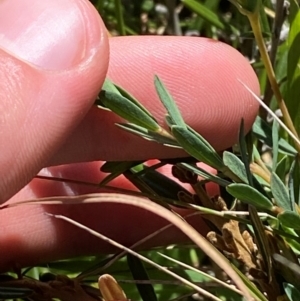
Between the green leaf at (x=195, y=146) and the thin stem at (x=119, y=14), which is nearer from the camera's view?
the green leaf at (x=195, y=146)

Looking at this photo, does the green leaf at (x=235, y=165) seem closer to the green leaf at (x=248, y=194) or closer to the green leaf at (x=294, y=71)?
the green leaf at (x=248, y=194)

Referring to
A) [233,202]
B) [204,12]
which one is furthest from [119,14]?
[233,202]

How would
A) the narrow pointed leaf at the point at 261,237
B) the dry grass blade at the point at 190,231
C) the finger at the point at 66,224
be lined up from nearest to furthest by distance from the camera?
the dry grass blade at the point at 190,231 → the narrow pointed leaf at the point at 261,237 → the finger at the point at 66,224

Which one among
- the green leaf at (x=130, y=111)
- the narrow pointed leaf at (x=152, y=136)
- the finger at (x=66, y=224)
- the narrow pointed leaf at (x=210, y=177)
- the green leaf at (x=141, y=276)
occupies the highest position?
the green leaf at (x=130, y=111)

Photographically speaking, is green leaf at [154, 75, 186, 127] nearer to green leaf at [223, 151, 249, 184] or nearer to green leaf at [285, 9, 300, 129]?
green leaf at [223, 151, 249, 184]

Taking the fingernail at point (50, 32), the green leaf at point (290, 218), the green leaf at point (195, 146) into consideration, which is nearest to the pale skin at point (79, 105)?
the fingernail at point (50, 32)

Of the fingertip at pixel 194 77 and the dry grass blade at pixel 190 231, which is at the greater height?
the dry grass blade at pixel 190 231

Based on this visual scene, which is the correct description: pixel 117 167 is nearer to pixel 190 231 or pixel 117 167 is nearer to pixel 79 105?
pixel 79 105
